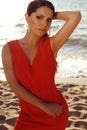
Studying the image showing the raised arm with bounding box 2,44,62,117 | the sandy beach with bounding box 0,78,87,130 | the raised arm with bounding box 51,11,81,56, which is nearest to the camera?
the raised arm with bounding box 2,44,62,117

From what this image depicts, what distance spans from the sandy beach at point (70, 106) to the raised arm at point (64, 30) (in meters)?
2.20

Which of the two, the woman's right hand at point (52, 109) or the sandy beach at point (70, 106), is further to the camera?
the sandy beach at point (70, 106)

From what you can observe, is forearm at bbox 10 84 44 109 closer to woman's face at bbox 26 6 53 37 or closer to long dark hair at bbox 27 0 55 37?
woman's face at bbox 26 6 53 37

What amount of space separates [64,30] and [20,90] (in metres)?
0.51

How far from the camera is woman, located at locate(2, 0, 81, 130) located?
2.32 metres

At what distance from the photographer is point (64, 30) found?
2.43 m

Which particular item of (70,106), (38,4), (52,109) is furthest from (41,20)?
(70,106)

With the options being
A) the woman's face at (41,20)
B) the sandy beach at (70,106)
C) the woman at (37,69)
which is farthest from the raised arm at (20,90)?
the sandy beach at (70,106)

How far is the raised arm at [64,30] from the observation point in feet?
7.93

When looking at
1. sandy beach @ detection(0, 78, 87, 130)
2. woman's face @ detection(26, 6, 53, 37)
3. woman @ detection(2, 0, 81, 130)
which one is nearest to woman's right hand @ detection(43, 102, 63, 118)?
woman @ detection(2, 0, 81, 130)

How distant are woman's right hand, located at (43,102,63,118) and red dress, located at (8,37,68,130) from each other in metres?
0.04

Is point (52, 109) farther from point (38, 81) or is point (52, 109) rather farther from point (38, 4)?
point (38, 4)

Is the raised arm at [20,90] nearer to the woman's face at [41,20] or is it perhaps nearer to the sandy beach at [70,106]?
the woman's face at [41,20]

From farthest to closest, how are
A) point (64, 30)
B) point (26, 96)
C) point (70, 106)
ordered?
point (70, 106) → point (64, 30) → point (26, 96)
